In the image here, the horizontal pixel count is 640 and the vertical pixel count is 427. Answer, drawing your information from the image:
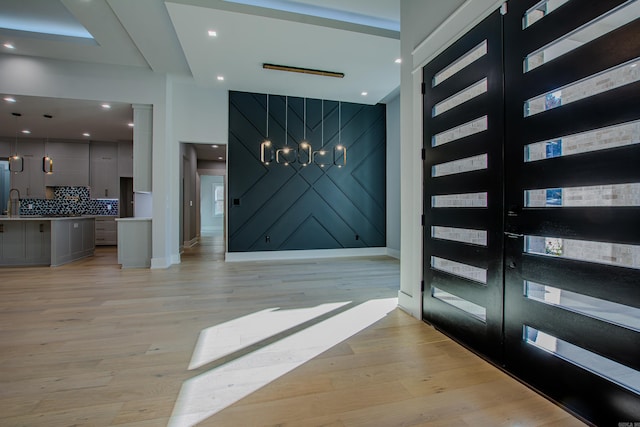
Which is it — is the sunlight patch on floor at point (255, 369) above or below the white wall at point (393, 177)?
below

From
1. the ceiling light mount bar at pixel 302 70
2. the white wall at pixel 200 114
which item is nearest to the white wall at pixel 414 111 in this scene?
the ceiling light mount bar at pixel 302 70

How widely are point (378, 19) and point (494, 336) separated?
4.14 meters

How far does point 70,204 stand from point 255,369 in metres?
9.20

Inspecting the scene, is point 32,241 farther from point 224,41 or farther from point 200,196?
point 200,196

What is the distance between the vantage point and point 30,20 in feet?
13.9

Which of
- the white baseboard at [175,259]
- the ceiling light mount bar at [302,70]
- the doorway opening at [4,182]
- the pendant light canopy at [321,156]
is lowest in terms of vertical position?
the white baseboard at [175,259]

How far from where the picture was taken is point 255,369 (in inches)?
75.9

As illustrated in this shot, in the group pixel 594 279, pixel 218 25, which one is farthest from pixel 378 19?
pixel 594 279

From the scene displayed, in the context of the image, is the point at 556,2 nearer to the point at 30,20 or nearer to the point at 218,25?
the point at 218,25

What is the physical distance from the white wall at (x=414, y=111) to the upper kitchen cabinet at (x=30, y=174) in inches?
372

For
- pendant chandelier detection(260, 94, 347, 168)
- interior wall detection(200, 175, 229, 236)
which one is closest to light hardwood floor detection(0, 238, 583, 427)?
pendant chandelier detection(260, 94, 347, 168)

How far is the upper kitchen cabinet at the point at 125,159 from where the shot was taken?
821 cm

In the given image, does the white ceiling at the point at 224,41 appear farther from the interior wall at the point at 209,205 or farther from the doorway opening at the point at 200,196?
the interior wall at the point at 209,205

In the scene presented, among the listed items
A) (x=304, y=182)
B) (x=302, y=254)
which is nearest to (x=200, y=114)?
(x=304, y=182)
